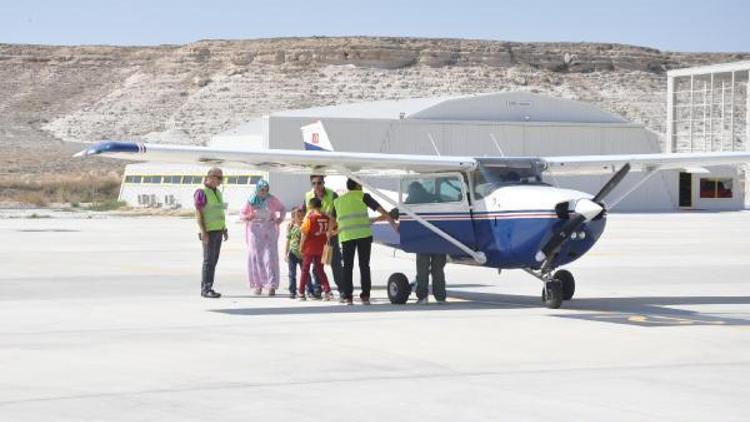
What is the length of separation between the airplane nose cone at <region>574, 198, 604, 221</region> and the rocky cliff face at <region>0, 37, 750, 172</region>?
113m

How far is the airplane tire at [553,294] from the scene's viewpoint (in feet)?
52.6

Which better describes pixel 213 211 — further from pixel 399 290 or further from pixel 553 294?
pixel 553 294

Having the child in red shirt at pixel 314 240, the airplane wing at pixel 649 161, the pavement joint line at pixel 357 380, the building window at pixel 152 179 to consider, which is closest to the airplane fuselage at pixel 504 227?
the child in red shirt at pixel 314 240

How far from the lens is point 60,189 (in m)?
83.3

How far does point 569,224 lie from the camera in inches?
622

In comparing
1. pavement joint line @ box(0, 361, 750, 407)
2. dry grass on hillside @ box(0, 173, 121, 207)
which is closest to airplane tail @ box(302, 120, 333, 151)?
pavement joint line @ box(0, 361, 750, 407)

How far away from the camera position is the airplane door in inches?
671

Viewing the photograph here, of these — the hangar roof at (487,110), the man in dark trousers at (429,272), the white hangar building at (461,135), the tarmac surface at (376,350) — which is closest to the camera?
the tarmac surface at (376,350)

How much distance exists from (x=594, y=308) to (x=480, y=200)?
1.96m

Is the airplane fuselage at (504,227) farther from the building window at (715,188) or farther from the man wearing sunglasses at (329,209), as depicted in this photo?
the building window at (715,188)

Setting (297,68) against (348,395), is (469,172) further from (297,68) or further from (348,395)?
(297,68)

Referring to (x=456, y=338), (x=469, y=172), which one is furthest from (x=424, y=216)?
(x=456, y=338)

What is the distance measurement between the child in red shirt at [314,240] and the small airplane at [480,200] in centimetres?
62

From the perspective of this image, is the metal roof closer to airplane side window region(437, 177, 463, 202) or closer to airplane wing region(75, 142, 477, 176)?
airplane side window region(437, 177, 463, 202)
